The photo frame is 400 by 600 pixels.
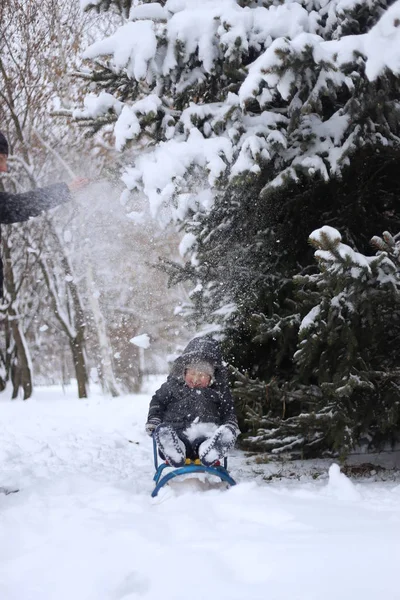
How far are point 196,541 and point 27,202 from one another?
112 inches

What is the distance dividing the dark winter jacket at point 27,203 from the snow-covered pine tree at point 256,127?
2.26 feet

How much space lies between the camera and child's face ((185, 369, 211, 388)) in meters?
4.76

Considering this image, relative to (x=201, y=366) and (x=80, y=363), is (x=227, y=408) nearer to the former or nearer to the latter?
(x=201, y=366)

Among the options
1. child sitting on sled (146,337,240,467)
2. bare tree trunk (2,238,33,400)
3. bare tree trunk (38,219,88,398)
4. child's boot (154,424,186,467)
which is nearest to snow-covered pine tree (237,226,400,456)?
child sitting on sled (146,337,240,467)

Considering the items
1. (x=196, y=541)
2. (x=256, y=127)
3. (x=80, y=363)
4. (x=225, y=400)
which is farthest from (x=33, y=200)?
(x=80, y=363)

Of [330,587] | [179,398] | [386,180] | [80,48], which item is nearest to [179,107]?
[386,180]

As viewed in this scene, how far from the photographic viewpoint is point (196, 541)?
2.75 meters

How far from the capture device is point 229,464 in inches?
240

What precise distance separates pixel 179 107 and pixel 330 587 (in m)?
4.35

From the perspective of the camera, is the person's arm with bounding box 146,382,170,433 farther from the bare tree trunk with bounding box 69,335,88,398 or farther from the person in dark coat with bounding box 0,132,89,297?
the bare tree trunk with bounding box 69,335,88,398

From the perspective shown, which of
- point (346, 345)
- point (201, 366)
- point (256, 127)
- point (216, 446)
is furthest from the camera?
point (201, 366)

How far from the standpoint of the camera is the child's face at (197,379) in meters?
4.76

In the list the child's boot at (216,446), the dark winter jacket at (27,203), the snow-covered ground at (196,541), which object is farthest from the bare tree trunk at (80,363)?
the child's boot at (216,446)

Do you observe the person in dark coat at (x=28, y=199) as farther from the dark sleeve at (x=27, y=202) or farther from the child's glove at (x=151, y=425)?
the child's glove at (x=151, y=425)
